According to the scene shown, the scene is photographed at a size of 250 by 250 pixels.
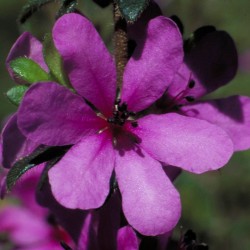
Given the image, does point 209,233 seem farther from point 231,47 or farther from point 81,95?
point 81,95

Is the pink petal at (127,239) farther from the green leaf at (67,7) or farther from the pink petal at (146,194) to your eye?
the green leaf at (67,7)

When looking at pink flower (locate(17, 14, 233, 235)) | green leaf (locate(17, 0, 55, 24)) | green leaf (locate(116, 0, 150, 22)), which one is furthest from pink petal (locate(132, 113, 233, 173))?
green leaf (locate(17, 0, 55, 24))

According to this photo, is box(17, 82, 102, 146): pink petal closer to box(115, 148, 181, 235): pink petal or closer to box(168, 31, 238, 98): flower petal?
box(115, 148, 181, 235): pink petal

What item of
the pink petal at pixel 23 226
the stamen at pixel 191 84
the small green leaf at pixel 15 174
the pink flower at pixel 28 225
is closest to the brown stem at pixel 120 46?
the stamen at pixel 191 84

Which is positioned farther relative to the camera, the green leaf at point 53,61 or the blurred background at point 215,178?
the blurred background at point 215,178

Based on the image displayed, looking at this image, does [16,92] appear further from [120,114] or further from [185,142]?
[185,142]

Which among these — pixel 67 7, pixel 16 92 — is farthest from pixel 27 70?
pixel 67 7

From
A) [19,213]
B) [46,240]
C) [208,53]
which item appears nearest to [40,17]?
[19,213]
